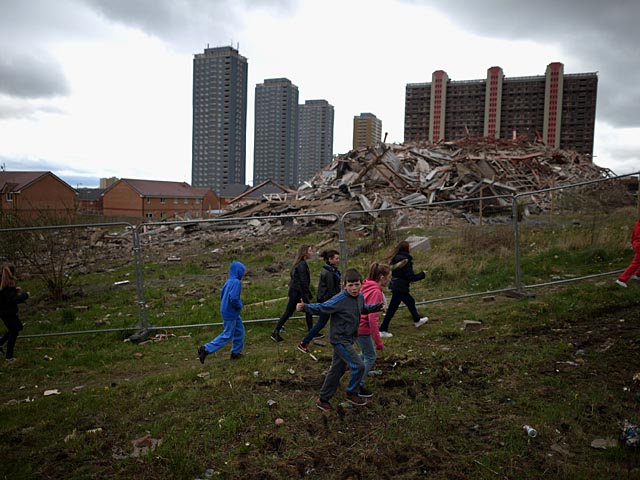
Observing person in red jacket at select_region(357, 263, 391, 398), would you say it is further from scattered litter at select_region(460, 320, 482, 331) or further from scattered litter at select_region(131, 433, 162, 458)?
scattered litter at select_region(460, 320, 482, 331)

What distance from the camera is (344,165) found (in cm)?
2661

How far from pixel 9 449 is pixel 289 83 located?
122m

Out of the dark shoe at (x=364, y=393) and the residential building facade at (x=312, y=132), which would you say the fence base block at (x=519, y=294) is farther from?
the residential building facade at (x=312, y=132)

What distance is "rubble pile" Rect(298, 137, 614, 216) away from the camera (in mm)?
21156

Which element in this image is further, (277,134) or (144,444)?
(277,134)

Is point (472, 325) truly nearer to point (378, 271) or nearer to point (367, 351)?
point (378, 271)

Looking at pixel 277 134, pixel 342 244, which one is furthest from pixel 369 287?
pixel 277 134

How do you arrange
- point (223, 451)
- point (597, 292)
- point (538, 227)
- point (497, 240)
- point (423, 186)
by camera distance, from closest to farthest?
point (223, 451) < point (597, 292) < point (497, 240) < point (538, 227) < point (423, 186)

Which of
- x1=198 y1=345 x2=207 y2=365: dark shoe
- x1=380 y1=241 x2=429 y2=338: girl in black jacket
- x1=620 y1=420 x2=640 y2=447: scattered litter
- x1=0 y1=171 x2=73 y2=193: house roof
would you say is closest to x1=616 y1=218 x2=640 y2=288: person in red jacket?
x1=380 y1=241 x2=429 y2=338: girl in black jacket

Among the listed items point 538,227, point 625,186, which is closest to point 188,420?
point 538,227

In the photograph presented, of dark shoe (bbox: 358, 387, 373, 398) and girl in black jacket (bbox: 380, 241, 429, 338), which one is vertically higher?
girl in black jacket (bbox: 380, 241, 429, 338)

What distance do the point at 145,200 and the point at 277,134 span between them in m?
54.7

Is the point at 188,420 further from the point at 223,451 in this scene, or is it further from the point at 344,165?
the point at 344,165

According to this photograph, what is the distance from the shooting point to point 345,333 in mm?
4727
